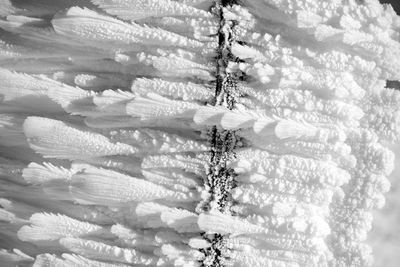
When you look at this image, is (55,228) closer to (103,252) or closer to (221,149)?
(103,252)

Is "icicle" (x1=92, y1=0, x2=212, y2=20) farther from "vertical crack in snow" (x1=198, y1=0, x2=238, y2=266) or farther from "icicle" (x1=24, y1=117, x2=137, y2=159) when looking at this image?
"icicle" (x1=24, y1=117, x2=137, y2=159)

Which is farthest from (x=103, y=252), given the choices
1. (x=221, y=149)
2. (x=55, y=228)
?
(x=221, y=149)

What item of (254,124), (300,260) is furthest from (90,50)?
(300,260)

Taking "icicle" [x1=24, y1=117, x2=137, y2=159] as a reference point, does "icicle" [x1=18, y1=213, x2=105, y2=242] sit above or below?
below

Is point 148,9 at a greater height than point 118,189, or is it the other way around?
point 148,9

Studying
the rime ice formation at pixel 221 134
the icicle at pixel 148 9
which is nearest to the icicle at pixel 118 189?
the rime ice formation at pixel 221 134

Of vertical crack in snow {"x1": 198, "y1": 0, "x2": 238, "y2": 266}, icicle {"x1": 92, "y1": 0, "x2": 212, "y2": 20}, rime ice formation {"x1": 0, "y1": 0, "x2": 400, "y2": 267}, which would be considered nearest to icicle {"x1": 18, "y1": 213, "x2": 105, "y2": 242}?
rime ice formation {"x1": 0, "y1": 0, "x2": 400, "y2": 267}

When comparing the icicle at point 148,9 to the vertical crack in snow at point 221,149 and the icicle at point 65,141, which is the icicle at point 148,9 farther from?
the icicle at point 65,141

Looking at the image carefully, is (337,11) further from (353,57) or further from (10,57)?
(10,57)
